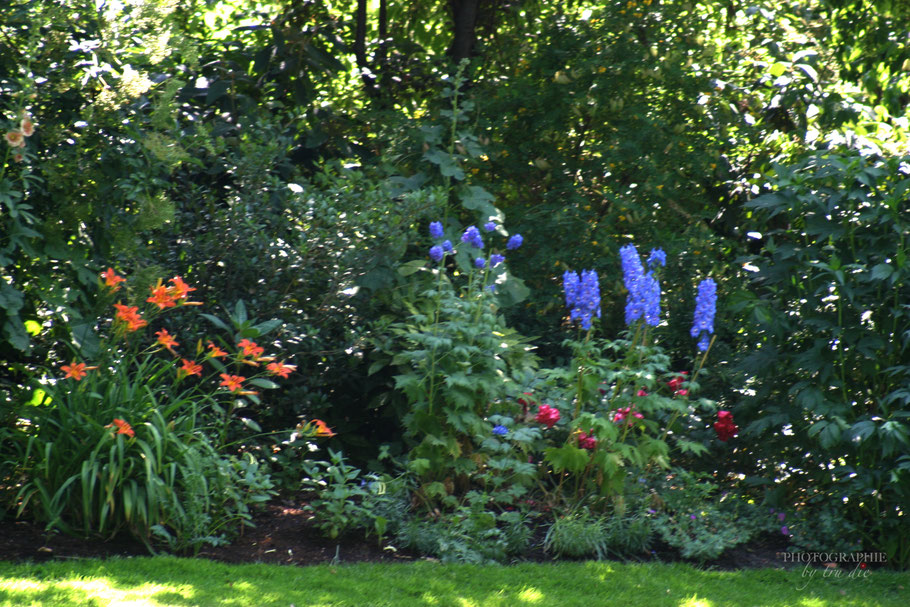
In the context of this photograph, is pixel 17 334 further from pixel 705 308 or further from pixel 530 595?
pixel 705 308

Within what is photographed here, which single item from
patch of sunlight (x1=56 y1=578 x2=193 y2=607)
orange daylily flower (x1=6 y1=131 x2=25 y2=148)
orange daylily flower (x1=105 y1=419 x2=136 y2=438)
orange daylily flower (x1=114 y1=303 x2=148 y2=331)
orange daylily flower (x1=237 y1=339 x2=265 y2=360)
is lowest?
patch of sunlight (x1=56 y1=578 x2=193 y2=607)

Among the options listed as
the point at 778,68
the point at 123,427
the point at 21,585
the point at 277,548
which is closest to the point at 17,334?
the point at 123,427

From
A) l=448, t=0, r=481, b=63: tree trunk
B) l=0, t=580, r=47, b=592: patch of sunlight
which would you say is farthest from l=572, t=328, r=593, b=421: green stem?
l=448, t=0, r=481, b=63: tree trunk

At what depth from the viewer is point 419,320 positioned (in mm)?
4906

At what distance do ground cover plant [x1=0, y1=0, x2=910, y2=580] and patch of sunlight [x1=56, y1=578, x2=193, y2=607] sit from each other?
0.48 m

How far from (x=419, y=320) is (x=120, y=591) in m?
2.06

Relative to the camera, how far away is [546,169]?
6988 mm

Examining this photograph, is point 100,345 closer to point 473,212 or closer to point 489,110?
point 473,212

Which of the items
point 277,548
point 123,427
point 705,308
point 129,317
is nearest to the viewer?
point 123,427

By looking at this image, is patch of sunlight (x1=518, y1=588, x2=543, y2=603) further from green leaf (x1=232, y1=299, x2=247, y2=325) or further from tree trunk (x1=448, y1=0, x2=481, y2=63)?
tree trunk (x1=448, y1=0, x2=481, y2=63)

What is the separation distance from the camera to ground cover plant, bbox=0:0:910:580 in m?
4.37

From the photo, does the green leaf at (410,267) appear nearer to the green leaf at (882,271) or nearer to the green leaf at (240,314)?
the green leaf at (240,314)

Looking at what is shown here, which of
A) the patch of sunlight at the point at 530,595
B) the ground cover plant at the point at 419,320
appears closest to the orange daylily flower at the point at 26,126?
→ the ground cover plant at the point at 419,320

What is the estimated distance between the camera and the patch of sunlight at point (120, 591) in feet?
11.4
